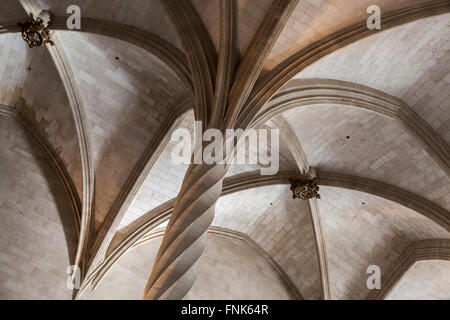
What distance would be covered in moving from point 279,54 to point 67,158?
6063 mm

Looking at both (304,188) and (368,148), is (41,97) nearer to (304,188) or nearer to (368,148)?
(304,188)

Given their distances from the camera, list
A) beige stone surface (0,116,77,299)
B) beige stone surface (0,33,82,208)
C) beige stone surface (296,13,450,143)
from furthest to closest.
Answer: beige stone surface (0,33,82,208)
beige stone surface (0,116,77,299)
beige stone surface (296,13,450,143)

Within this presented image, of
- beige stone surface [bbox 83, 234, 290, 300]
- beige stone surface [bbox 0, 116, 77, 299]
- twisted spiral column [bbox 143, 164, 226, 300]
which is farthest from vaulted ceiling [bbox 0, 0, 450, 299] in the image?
twisted spiral column [bbox 143, 164, 226, 300]

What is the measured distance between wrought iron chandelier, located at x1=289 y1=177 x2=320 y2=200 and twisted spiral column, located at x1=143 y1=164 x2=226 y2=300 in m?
5.58

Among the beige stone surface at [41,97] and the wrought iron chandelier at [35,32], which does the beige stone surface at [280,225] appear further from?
the wrought iron chandelier at [35,32]

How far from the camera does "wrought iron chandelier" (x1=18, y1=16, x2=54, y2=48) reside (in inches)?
425

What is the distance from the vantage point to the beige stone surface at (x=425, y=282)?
14438 mm

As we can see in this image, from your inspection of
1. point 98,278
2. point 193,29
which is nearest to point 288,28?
point 193,29

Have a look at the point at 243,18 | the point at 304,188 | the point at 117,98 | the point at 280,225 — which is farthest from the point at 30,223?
the point at 280,225

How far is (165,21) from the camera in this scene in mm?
10484

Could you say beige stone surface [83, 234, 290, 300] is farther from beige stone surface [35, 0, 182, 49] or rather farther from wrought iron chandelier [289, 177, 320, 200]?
beige stone surface [35, 0, 182, 49]

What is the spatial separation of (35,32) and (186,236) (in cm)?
639

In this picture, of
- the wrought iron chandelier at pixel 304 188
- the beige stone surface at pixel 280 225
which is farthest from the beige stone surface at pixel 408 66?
the beige stone surface at pixel 280 225

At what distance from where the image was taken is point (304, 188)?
13.0 m
